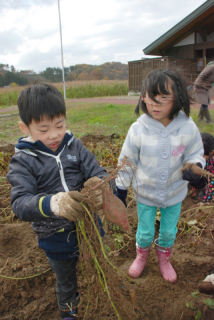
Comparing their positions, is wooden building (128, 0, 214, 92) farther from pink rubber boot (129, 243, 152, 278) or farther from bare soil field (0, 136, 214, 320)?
pink rubber boot (129, 243, 152, 278)

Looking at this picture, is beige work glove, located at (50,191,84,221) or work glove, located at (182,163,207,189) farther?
work glove, located at (182,163,207,189)

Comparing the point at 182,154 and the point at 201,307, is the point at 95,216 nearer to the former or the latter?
the point at 182,154

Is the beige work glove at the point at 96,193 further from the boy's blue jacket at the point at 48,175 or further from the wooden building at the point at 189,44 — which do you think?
the wooden building at the point at 189,44

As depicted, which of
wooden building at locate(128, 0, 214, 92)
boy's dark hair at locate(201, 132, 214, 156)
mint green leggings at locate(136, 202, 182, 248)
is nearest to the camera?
mint green leggings at locate(136, 202, 182, 248)

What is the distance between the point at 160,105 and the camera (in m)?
1.61

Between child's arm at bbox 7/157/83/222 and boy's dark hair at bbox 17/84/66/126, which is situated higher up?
boy's dark hair at bbox 17/84/66/126

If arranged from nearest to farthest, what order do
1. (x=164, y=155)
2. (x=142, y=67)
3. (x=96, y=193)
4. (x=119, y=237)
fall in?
1. (x=96, y=193)
2. (x=164, y=155)
3. (x=119, y=237)
4. (x=142, y=67)

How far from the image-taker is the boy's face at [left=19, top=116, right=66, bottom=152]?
130 cm

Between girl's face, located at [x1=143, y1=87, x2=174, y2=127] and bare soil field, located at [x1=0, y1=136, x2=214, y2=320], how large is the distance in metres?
1.02

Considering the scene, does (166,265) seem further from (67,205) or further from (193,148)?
(67,205)

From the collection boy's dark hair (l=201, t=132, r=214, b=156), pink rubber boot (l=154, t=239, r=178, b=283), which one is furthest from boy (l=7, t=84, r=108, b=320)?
boy's dark hair (l=201, t=132, r=214, b=156)

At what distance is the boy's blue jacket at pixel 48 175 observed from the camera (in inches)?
47.9

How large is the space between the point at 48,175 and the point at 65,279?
696mm

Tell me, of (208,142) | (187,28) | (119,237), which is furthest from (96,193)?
(187,28)
